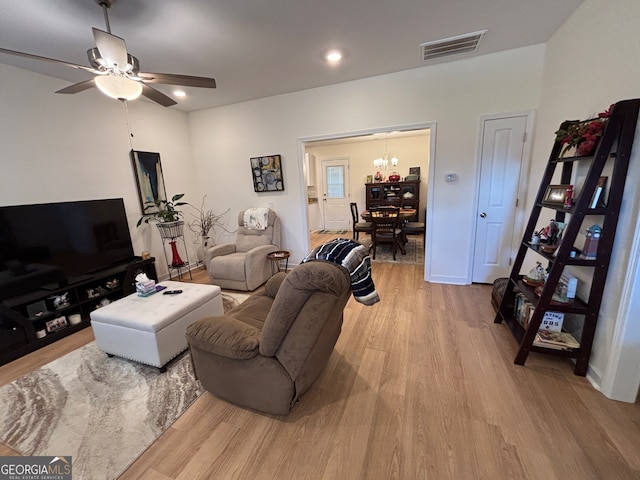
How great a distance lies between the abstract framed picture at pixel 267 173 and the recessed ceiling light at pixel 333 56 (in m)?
1.52

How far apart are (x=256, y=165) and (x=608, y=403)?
4.26 meters

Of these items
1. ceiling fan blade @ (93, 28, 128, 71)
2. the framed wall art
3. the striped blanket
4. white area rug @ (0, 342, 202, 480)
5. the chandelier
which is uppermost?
ceiling fan blade @ (93, 28, 128, 71)

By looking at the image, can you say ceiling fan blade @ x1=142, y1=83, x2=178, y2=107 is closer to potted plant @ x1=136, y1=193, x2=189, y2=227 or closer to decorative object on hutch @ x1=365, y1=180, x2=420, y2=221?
potted plant @ x1=136, y1=193, x2=189, y2=227

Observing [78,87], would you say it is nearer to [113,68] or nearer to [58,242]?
[113,68]

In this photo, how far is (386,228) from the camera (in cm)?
446

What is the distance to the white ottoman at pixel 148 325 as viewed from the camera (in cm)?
183

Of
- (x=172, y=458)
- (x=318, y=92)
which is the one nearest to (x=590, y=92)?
(x=318, y=92)

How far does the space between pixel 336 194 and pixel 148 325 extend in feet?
20.1

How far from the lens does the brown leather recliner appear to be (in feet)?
3.98

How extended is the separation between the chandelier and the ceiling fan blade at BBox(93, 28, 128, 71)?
5.31 metres

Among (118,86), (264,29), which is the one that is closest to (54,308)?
(118,86)

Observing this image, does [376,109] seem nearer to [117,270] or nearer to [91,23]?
[91,23]

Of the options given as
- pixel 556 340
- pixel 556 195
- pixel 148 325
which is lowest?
pixel 556 340

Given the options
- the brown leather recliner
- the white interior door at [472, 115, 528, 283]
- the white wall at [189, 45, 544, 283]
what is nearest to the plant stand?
the white wall at [189, 45, 544, 283]
